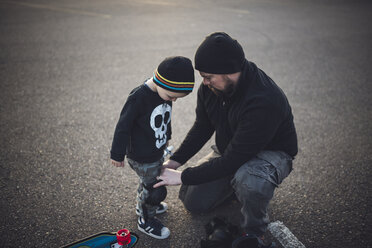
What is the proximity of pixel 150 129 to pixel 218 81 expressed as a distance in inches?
25.4

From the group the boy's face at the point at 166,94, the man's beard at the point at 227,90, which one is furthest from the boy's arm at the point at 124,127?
the man's beard at the point at 227,90

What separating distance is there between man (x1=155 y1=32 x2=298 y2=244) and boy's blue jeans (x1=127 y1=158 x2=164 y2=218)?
0.29 ft

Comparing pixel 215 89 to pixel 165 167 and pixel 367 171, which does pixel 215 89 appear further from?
pixel 367 171

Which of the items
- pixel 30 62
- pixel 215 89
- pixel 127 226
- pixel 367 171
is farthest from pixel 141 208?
pixel 30 62

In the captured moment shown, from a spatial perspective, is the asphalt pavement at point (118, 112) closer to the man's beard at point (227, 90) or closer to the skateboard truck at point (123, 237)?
the skateboard truck at point (123, 237)

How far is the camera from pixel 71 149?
10.1ft

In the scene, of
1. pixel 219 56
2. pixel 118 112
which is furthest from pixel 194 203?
pixel 118 112

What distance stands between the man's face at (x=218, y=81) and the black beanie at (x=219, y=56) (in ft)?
0.16

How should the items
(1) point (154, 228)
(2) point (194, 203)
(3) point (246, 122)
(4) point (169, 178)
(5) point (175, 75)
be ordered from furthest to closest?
(2) point (194, 203)
(1) point (154, 228)
(4) point (169, 178)
(3) point (246, 122)
(5) point (175, 75)

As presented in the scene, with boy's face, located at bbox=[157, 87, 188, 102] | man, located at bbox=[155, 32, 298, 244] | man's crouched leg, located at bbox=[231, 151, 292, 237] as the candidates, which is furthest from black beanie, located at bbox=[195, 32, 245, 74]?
man's crouched leg, located at bbox=[231, 151, 292, 237]

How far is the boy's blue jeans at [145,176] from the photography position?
6.70 feet

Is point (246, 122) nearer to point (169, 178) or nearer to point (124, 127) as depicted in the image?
point (169, 178)

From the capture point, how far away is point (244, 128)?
1894mm

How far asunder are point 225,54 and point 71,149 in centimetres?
229
